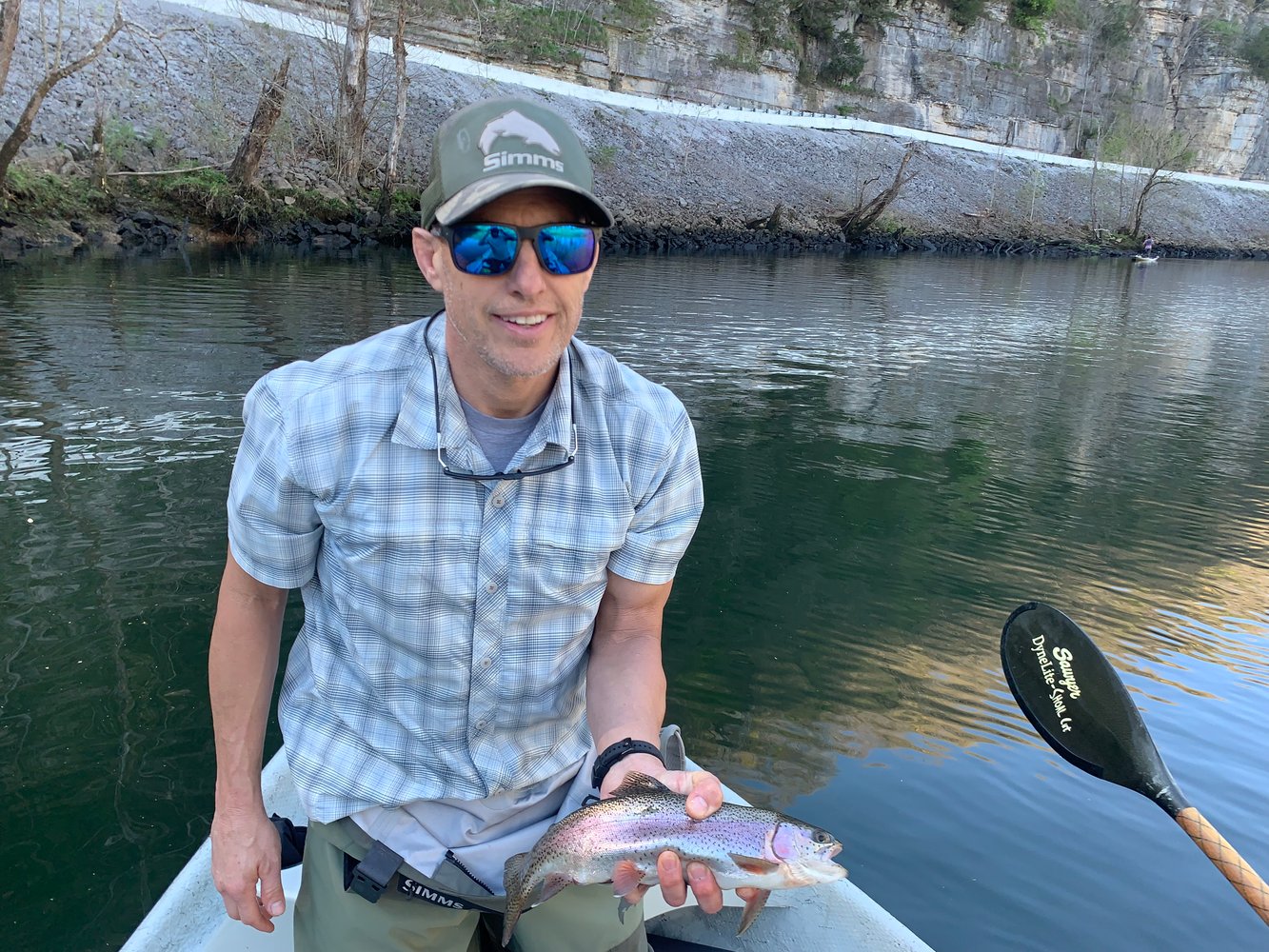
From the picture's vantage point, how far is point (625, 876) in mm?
2271

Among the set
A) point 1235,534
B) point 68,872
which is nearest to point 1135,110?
point 1235,534

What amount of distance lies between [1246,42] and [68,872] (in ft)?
370

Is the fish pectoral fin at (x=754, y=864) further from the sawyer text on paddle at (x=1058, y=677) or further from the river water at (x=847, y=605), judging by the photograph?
the river water at (x=847, y=605)

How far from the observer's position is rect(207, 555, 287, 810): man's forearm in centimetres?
241

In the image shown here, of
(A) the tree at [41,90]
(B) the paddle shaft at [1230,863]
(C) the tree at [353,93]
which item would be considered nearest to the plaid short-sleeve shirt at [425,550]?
(B) the paddle shaft at [1230,863]

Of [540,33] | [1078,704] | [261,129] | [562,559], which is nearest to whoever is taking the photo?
[562,559]

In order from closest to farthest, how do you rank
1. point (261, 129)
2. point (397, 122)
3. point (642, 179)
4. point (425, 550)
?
point (425, 550) < point (261, 129) < point (397, 122) < point (642, 179)

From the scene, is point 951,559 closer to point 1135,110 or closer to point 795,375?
point 795,375

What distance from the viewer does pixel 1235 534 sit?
9281mm

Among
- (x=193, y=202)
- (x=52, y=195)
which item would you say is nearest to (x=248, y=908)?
(x=52, y=195)

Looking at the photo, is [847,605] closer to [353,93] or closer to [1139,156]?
[353,93]

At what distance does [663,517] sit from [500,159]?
0.95 m

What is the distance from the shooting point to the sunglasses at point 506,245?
2.19 m

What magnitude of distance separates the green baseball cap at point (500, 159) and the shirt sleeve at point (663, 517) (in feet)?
2.07
